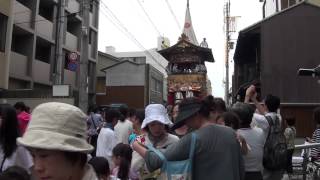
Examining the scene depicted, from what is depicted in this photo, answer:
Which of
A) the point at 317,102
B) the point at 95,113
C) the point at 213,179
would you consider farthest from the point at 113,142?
the point at 317,102

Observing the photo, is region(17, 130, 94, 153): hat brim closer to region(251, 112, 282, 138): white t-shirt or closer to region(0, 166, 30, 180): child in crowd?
region(0, 166, 30, 180): child in crowd

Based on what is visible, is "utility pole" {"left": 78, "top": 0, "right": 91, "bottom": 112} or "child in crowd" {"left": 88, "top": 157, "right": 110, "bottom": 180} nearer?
"child in crowd" {"left": 88, "top": 157, "right": 110, "bottom": 180}

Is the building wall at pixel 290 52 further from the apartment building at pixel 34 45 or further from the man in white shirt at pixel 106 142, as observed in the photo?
the man in white shirt at pixel 106 142

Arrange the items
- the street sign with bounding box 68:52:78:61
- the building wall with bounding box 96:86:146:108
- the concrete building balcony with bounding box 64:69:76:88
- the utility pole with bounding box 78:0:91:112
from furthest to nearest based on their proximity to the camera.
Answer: the building wall with bounding box 96:86:146:108, the concrete building balcony with bounding box 64:69:76:88, the street sign with bounding box 68:52:78:61, the utility pole with bounding box 78:0:91:112

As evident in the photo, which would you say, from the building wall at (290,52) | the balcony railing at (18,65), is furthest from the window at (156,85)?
the building wall at (290,52)

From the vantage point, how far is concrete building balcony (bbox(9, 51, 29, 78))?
78.8ft

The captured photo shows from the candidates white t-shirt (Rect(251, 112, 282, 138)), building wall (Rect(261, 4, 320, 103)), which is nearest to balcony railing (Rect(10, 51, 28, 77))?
building wall (Rect(261, 4, 320, 103))

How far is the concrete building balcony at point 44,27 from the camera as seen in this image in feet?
87.5

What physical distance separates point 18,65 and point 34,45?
1877 mm

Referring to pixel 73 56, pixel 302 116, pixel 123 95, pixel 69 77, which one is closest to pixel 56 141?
pixel 302 116

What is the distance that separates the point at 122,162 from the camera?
5027 mm

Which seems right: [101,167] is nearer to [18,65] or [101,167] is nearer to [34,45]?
[18,65]

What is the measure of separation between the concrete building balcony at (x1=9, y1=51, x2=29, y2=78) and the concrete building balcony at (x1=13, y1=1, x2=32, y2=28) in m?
1.75

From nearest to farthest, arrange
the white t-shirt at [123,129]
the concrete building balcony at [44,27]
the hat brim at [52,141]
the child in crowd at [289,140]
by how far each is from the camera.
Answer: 1. the hat brim at [52,141]
2. the child in crowd at [289,140]
3. the white t-shirt at [123,129]
4. the concrete building balcony at [44,27]
